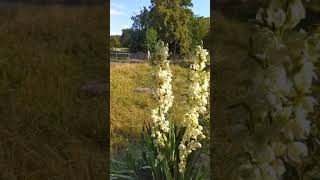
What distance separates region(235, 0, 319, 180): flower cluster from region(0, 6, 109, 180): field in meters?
0.40

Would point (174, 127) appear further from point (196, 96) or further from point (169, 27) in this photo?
point (169, 27)

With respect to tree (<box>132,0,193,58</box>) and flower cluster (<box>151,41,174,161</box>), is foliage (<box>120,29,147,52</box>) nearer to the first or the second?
tree (<box>132,0,193,58</box>)

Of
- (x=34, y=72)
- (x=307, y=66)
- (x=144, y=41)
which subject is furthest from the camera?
(x=144, y=41)

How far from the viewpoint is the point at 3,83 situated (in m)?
Answer: 1.02

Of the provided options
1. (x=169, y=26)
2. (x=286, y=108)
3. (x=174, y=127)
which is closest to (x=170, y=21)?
(x=169, y=26)

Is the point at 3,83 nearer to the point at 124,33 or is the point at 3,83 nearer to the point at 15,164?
the point at 15,164

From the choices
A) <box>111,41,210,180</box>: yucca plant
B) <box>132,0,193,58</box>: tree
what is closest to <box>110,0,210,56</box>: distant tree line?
<box>132,0,193,58</box>: tree

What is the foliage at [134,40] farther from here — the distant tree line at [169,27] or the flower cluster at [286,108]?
the flower cluster at [286,108]

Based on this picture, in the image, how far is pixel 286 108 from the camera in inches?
25.5

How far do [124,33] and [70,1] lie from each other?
28.8ft

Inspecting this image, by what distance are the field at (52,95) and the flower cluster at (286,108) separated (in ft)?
1.32

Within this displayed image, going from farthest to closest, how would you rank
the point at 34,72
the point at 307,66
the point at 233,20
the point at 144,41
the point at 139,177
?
the point at 144,41 → the point at 139,177 → the point at 34,72 → the point at 233,20 → the point at 307,66

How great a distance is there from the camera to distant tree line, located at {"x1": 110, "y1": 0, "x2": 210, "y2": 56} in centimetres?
890

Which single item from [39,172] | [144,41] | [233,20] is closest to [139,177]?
[39,172]
